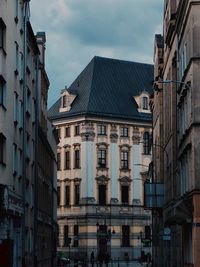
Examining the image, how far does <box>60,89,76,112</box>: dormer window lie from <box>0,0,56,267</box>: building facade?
2093 inches

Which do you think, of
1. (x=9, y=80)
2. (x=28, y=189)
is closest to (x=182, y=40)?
(x=9, y=80)

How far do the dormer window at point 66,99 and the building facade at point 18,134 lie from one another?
53.2 metres

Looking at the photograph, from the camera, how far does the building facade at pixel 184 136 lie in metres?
34.2

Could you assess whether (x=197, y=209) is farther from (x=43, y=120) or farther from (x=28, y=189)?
(x=43, y=120)

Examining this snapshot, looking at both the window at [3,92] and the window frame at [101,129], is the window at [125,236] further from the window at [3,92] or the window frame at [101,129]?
the window at [3,92]

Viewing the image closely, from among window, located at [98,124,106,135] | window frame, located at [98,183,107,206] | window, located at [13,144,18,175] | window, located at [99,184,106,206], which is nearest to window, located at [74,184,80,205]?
window frame, located at [98,183,107,206]

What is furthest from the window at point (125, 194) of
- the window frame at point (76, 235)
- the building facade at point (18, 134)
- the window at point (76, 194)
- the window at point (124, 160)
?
the building facade at point (18, 134)

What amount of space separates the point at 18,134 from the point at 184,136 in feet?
30.6

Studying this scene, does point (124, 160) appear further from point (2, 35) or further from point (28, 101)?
point (2, 35)

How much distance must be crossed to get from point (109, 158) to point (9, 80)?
237ft

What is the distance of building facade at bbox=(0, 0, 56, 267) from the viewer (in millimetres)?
34188

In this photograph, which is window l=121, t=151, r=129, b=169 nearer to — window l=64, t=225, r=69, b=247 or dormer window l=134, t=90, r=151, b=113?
dormer window l=134, t=90, r=151, b=113

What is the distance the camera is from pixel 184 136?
3803 centimetres

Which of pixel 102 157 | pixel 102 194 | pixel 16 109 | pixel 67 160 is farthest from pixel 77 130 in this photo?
pixel 16 109
